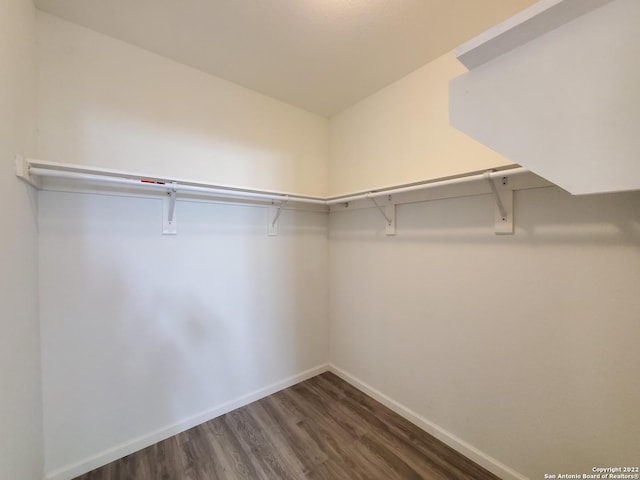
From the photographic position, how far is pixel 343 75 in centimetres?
183

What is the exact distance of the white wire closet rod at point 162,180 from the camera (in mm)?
1147

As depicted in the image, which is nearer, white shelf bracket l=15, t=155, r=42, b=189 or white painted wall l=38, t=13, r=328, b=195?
white shelf bracket l=15, t=155, r=42, b=189

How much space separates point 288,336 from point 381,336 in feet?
2.56

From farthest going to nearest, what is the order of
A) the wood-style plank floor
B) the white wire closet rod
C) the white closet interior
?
the wood-style plank floor < the white wire closet rod < the white closet interior

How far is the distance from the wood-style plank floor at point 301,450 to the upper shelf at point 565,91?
1.63 m

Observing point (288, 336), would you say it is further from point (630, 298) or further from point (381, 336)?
point (630, 298)

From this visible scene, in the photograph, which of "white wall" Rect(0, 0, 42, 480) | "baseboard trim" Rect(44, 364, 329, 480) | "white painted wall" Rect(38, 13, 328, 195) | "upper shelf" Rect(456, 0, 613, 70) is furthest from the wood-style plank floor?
"upper shelf" Rect(456, 0, 613, 70)

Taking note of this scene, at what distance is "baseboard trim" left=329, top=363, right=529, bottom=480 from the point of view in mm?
1355

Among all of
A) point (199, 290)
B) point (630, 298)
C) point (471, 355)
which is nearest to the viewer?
point (630, 298)

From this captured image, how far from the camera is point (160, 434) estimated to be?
1604 mm

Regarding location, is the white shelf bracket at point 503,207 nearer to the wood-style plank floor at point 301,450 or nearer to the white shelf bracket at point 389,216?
the white shelf bracket at point 389,216

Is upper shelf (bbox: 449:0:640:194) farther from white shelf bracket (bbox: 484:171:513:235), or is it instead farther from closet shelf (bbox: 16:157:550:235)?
white shelf bracket (bbox: 484:171:513:235)

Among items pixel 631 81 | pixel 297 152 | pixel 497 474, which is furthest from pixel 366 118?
pixel 497 474

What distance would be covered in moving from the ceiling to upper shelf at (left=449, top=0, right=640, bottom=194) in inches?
32.1
